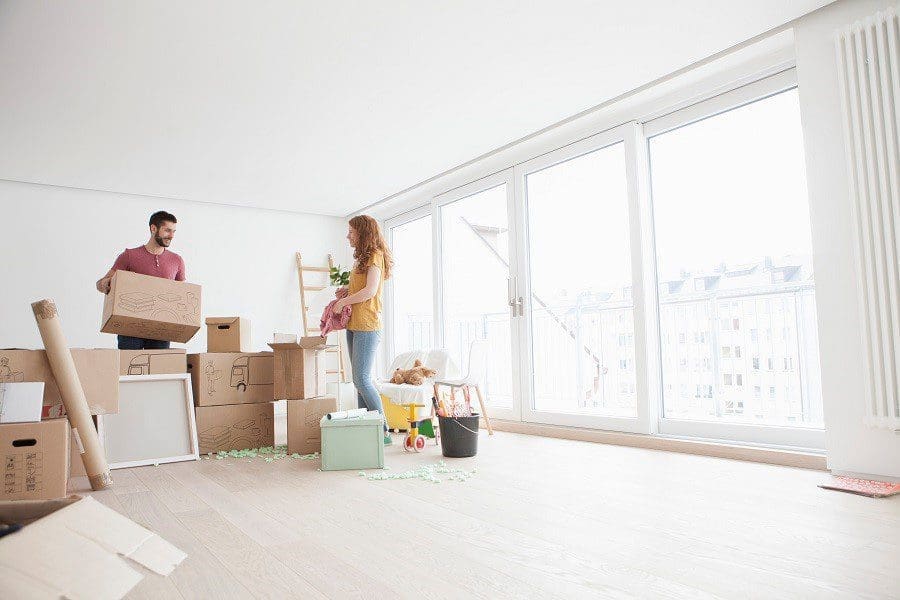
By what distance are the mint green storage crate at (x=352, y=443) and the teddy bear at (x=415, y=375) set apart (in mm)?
922

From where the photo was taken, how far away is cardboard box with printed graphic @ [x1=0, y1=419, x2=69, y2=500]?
2.13 metres

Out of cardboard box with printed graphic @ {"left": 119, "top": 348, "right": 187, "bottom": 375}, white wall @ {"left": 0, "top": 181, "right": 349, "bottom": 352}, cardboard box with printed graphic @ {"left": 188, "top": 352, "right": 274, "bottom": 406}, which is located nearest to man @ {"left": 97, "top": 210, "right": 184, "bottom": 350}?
cardboard box with printed graphic @ {"left": 119, "top": 348, "right": 187, "bottom": 375}

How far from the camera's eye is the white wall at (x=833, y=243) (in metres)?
2.50

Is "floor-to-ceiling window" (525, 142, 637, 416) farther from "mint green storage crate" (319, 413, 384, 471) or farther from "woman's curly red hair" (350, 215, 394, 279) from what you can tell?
"mint green storage crate" (319, 413, 384, 471)

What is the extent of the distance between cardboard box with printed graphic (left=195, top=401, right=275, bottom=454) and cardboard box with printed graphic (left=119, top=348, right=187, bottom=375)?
0.28 metres

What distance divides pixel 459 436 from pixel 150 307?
1753mm

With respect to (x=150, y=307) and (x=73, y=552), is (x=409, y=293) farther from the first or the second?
(x=73, y=552)

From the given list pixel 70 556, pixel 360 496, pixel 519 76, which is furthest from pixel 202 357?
pixel 70 556

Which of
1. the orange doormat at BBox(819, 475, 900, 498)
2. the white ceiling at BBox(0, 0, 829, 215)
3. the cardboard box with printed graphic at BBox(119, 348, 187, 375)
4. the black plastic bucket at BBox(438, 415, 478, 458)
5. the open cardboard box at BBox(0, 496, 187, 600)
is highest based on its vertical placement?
the white ceiling at BBox(0, 0, 829, 215)

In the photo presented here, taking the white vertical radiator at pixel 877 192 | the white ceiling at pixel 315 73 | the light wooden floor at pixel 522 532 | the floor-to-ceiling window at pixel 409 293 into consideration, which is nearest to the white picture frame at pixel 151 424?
the light wooden floor at pixel 522 532

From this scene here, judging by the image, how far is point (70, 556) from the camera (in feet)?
2.51

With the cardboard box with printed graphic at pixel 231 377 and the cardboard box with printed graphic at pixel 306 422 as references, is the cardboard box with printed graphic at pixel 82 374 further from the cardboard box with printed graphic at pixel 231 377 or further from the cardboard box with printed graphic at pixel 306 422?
the cardboard box with printed graphic at pixel 306 422

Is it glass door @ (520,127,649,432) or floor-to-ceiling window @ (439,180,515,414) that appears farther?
floor-to-ceiling window @ (439,180,515,414)

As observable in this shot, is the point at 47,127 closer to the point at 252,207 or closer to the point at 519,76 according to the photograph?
the point at 252,207
